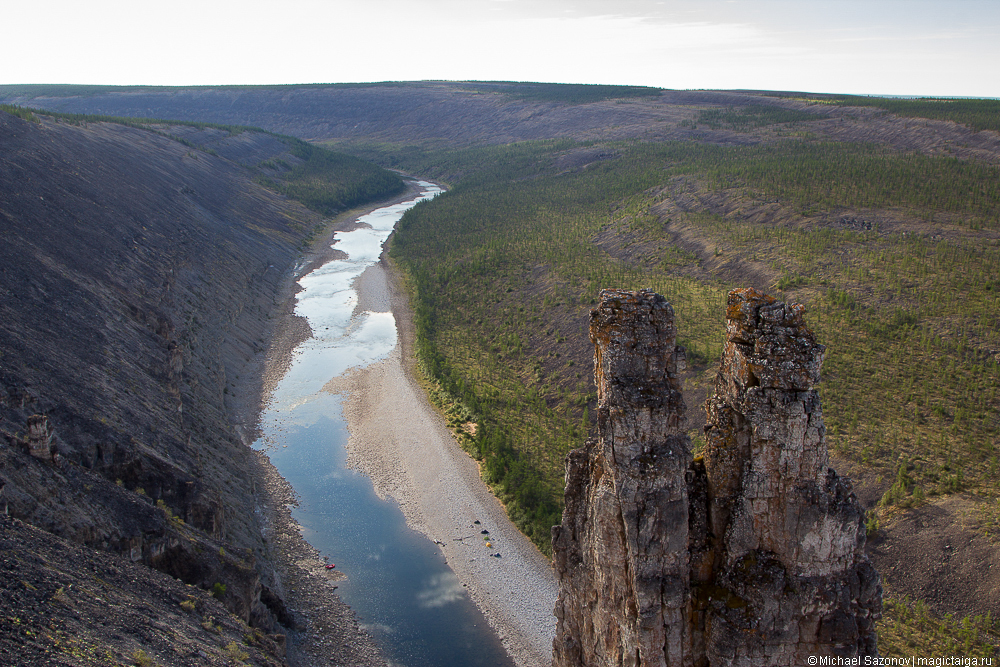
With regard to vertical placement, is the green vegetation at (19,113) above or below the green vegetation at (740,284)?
above

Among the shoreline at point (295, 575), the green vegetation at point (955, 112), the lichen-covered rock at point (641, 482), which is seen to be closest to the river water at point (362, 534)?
the shoreline at point (295, 575)

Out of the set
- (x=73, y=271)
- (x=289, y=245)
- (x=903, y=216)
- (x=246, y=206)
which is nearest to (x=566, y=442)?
(x=73, y=271)

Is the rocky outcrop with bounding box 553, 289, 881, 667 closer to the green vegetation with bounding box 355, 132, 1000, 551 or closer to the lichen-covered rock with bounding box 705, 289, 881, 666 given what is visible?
the lichen-covered rock with bounding box 705, 289, 881, 666

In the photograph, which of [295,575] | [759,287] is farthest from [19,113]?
[759,287]

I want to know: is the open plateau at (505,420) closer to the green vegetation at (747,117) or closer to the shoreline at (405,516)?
the shoreline at (405,516)

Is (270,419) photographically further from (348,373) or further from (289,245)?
(289,245)

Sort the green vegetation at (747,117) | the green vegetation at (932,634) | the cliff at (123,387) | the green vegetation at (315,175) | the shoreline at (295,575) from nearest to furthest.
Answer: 1. the cliff at (123,387)
2. the green vegetation at (932,634)
3. the shoreline at (295,575)
4. the green vegetation at (315,175)
5. the green vegetation at (747,117)
